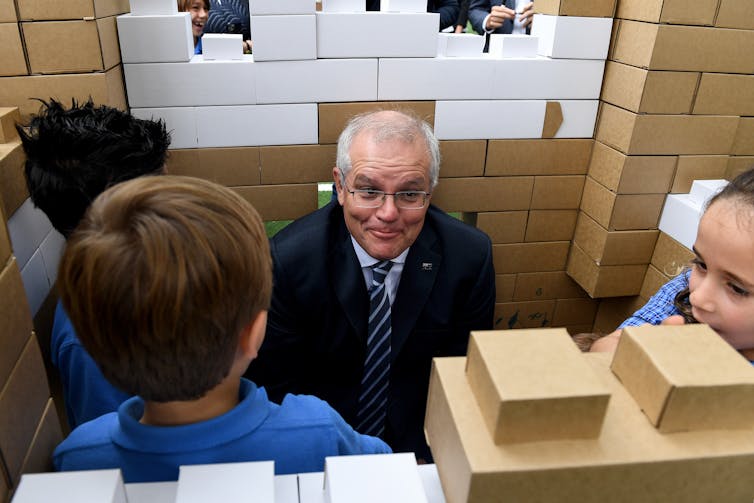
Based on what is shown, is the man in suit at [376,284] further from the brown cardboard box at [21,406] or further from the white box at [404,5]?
the brown cardboard box at [21,406]

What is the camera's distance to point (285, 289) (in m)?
1.75

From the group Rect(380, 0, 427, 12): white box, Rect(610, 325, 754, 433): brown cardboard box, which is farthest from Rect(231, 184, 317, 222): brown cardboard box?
Rect(610, 325, 754, 433): brown cardboard box

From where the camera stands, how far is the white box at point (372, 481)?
64 cm

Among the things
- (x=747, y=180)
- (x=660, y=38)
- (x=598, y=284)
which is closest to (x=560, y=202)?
(x=598, y=284)

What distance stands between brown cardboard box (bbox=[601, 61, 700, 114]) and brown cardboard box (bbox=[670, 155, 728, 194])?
21 cm

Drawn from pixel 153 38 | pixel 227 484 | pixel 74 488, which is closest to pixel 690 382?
pixel 227 484

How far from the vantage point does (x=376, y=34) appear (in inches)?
77.2

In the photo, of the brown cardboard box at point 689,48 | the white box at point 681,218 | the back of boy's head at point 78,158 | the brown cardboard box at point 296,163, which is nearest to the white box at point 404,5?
the brown cardboard box at point 296,163

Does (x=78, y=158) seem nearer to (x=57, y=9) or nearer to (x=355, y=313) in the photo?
(x=57, y=9)

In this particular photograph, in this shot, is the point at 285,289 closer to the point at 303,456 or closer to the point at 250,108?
the point at 250,108

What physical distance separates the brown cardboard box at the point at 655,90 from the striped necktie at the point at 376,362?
115 centimetres

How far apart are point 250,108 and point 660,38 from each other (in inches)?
58.6

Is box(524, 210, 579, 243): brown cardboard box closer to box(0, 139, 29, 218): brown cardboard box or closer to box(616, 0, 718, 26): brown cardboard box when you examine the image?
box(616, 0, 718, 26): brown cardboard box

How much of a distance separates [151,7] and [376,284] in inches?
48.0
